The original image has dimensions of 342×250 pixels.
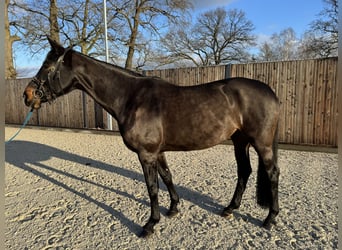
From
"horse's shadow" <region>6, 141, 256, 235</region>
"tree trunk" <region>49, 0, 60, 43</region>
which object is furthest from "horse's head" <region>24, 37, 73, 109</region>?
"tree trunk" <region>49, 0, 60, 43</region>

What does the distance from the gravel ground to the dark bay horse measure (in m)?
0.26

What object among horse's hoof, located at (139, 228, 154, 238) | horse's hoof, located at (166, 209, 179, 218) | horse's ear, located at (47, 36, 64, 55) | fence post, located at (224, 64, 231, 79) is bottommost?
horse's hoof, located at (139, 228, 154, 238)

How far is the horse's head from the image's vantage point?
2.22m

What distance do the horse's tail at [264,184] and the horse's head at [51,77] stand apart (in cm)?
210

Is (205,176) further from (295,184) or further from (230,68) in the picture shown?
(230,68)

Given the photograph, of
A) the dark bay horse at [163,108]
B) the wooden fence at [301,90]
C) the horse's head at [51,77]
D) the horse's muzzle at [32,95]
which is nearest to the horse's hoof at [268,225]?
the dark bay horse at [163,108]

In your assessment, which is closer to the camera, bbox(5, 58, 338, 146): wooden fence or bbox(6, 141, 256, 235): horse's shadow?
bbox(6, 141, 256, 235): horse's shadow

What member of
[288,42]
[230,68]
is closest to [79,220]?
[230,68]

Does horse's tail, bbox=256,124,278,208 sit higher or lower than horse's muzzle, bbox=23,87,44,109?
lower

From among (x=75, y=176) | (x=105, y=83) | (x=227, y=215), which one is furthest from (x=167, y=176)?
(x=75, y=176)

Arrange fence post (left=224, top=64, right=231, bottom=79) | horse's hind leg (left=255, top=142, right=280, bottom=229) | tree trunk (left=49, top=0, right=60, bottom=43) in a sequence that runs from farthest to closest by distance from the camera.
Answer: tree trunk (left=49, top=0, right=60, bottom=43), fence post (left=224, top=64, right=231, bottom=79), horse's hind leg (left=255, top=142, right=280, bottom=229)

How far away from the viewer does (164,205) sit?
2.88 m

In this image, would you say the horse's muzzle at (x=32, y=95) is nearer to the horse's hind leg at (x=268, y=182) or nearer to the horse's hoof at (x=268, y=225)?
the horse's hind leg at (x=268, y=182)

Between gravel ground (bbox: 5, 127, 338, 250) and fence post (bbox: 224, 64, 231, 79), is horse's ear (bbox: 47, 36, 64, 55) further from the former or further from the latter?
fence post (bbox: 224, 64, 231, 79)
